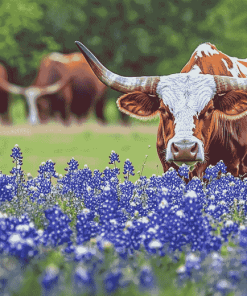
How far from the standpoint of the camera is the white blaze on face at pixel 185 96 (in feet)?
15.3

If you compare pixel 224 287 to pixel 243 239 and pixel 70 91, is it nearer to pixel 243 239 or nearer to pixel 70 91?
pixel 243 239

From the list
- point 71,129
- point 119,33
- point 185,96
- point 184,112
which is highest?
point 119,33

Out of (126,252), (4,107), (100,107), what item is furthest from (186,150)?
(4,107)

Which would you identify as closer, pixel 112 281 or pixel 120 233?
pixel 112 281

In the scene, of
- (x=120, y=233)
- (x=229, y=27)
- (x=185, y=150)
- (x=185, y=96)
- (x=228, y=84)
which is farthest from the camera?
(x=229, y=27)

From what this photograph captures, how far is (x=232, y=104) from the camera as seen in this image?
5207 millimetres

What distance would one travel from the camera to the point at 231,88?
5.11 meters

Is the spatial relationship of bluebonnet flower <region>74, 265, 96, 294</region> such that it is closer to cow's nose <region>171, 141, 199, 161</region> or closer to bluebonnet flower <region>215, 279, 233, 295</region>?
bluebonnet flower <region>215, 279, 233, 295</region>

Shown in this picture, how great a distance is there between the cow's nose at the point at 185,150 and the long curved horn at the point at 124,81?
1.00 m

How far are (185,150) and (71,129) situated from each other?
10859mm

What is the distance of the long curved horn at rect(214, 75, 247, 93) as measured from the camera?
5.07 m

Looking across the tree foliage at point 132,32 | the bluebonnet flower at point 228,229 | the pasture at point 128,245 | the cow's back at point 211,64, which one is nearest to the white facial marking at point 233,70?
the cow's back at point 211,64

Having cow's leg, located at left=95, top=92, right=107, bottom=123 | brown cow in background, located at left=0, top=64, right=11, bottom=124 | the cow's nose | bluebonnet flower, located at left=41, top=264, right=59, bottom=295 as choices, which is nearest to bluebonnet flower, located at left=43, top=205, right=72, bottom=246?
bluebonnet flower, located at left=41, top=264, right=59, bottom=295

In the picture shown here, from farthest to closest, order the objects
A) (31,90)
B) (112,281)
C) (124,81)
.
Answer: (31,90) → (124,81) → (112,281)
